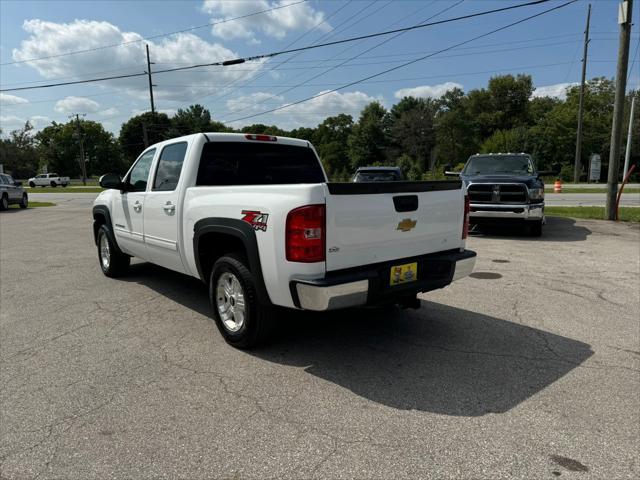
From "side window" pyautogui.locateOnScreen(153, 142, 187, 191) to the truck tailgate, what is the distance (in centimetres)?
232

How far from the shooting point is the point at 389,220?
143 inches

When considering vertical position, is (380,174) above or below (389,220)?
above

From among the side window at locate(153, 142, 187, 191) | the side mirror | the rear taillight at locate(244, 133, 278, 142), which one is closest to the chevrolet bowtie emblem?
the rear taillight at locate(244, 133, 278, 142)

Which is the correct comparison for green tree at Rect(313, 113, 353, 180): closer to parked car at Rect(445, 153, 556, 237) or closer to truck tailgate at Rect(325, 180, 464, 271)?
parked car at Rect(445, 153, 556, 237)

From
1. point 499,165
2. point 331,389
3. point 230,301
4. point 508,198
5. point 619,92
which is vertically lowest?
point 331,389

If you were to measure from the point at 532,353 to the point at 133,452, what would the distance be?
3.28 m

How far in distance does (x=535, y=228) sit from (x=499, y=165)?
2.01 m

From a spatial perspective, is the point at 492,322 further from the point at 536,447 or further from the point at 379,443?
the point at 379,443

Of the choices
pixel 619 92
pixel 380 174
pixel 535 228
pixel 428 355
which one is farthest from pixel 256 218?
pixel 619 92

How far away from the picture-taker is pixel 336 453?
2.56 metres

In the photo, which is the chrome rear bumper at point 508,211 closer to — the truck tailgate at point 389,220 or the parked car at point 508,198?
the parked car at point 508,198

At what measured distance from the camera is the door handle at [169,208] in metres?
4.71

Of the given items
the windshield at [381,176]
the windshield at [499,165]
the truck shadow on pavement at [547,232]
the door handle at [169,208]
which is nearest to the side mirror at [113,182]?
the door handle at [169,208]

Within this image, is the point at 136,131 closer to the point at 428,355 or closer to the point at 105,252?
the point at 105,252
